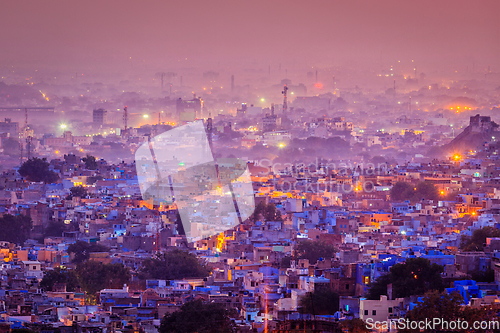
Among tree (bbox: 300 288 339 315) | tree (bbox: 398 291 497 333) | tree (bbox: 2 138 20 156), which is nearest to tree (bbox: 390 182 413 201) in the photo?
tree (bbox: 300 288 339 315)

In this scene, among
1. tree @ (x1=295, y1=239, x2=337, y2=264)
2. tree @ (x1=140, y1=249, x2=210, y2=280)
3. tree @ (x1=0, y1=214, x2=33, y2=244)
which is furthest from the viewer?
tree @ (x1=0, y1=214, x2=33, y2=244)

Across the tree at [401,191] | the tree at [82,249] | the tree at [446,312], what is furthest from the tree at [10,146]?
the tree at [446,312]

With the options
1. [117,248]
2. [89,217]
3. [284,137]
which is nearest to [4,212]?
[89,217]

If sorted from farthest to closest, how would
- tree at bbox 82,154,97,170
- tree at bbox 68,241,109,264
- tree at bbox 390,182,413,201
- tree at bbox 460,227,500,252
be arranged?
tree at bbox 82,154,97,170, tree at bbox 390,182,413,201, tree at bbox 68,241,109,264, tree at bbox 460,227,500,252

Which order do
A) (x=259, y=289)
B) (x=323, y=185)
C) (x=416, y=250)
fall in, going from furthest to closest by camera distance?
1. (x=323, y=185)
2. (x=416, y=250)
3. (x=259, y=289)

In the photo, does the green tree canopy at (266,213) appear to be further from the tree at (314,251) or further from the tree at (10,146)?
the tree at (10,146)

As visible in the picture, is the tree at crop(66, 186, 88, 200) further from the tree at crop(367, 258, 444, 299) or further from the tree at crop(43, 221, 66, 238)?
the tree at crop(367, 258, 444, 299)

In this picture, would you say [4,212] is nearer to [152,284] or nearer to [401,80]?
[152,284]
